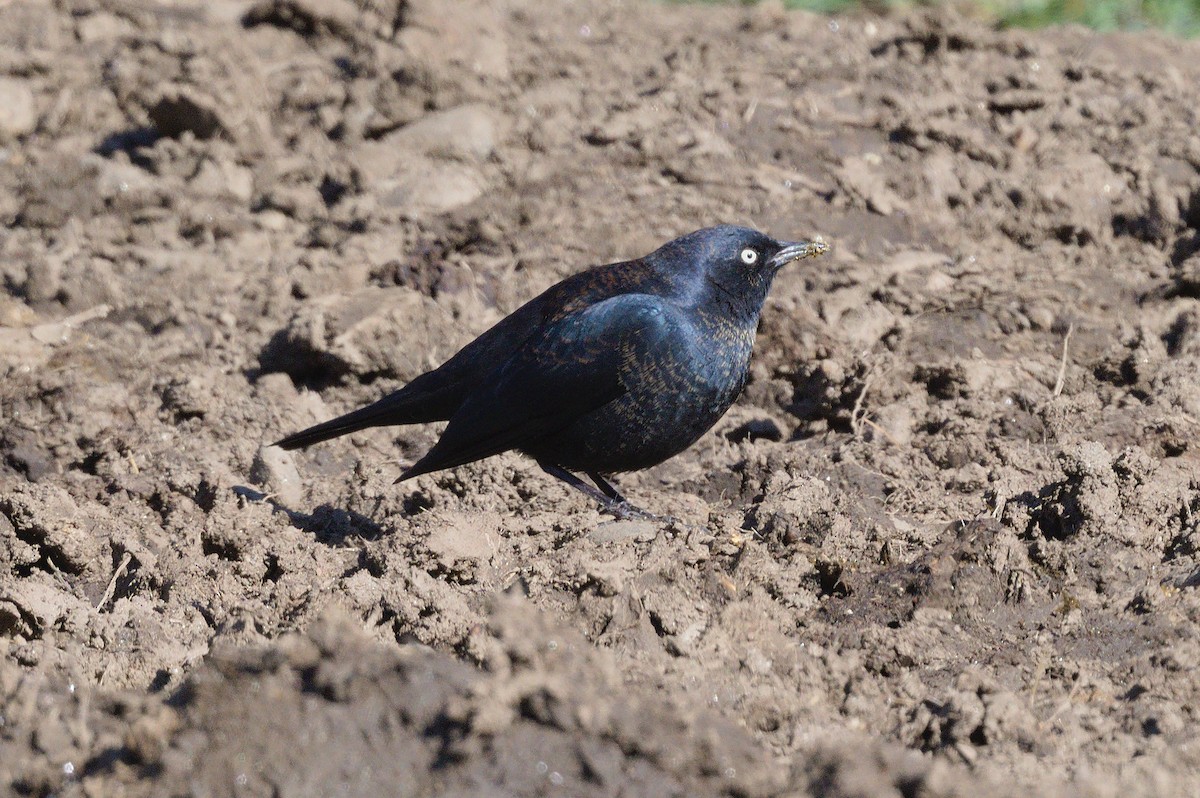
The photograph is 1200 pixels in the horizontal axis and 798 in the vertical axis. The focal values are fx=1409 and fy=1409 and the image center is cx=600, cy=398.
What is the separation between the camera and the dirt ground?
2.95 meters

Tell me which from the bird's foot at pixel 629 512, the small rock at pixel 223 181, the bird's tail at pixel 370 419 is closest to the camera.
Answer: the bird's foot at pixel 629 512

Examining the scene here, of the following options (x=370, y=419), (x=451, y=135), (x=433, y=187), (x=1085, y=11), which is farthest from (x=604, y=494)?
(x=1085, y=11)

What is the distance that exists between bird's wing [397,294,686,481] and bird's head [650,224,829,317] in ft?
0.79

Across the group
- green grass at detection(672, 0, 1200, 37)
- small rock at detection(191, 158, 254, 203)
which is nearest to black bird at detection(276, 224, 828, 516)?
small rock at detection(191, 158, 254, 203)

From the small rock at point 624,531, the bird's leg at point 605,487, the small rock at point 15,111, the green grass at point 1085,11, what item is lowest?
the small rock at point 15,111

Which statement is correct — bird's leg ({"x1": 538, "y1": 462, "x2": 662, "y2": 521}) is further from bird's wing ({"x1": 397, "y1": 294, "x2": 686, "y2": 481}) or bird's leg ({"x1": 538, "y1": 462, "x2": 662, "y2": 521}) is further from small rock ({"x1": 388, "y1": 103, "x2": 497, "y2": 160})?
small rock ({"x1": 388, "y1": 103, "x2": 497, "y2": 160})

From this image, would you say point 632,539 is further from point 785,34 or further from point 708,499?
point 785,34

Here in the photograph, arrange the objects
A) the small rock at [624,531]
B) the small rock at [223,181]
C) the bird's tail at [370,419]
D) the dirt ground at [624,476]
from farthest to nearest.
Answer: the small rock at [223,181]
the bird's tail at [370,419]
the small rock at [624,531]
the dirt ground at [624,476]

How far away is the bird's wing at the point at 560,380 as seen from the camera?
16.0ft

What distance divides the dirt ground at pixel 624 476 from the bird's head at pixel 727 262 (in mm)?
605

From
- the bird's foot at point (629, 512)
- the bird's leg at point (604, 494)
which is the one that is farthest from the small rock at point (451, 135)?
the bird's foot at point (629, 512)

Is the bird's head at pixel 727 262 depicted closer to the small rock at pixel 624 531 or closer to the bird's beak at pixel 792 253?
the bird's beak at pixel 792 253

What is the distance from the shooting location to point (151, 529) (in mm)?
4793

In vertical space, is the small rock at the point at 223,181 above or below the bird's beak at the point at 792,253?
below
